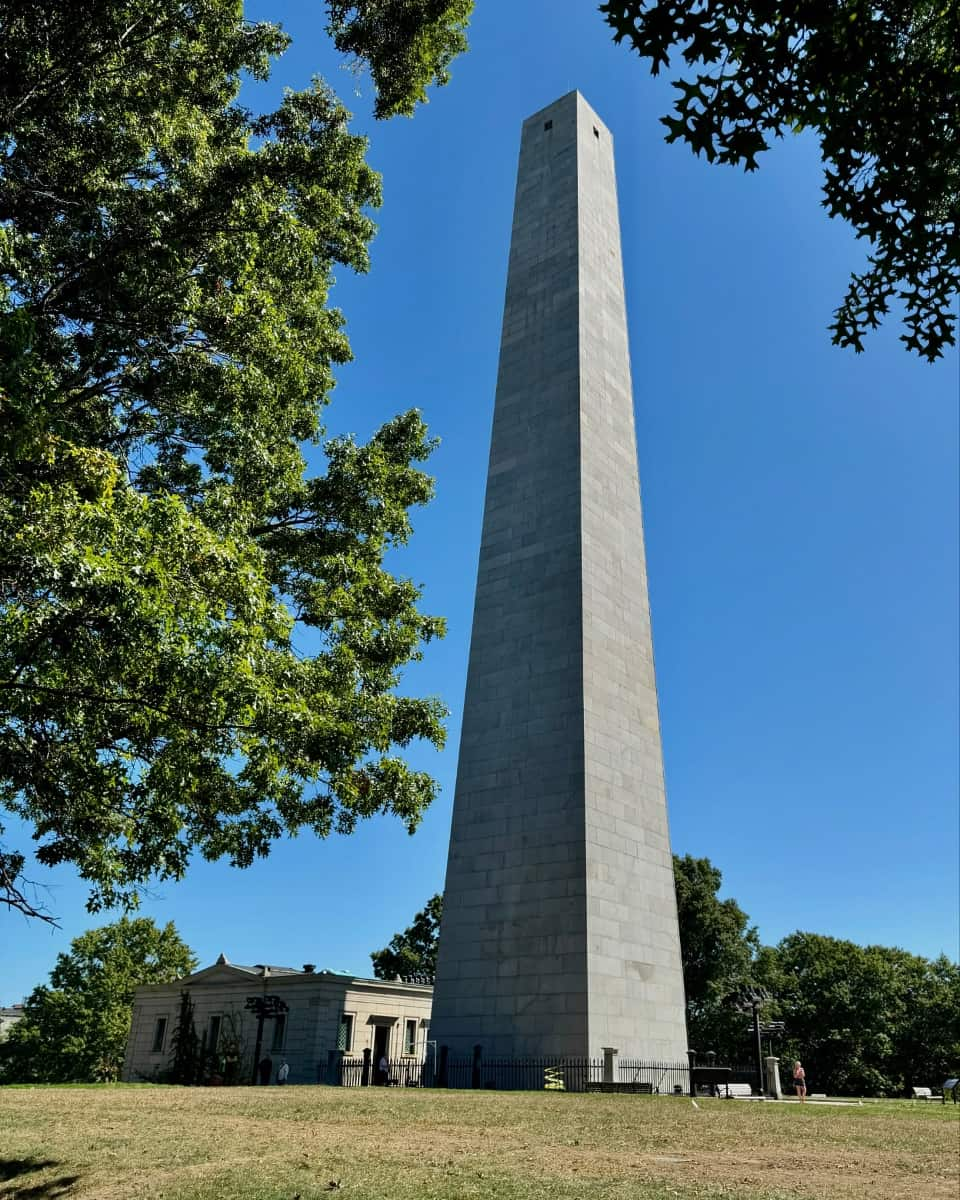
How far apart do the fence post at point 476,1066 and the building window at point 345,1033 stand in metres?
10.1

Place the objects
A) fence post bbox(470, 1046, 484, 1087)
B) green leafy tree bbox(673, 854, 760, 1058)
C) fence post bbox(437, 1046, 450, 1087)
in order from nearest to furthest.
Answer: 1. fence post bbox(470, 1046, 484, 1087)
2. fence post bbox(437, 1046, 450, 1087)
3. green leafy tree bbox(673, 854, 760, 1058)

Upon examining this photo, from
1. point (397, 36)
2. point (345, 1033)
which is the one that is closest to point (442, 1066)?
point (345, 1033)

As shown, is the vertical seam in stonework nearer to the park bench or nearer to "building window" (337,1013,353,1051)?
the park bench

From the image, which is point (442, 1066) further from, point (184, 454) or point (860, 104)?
point (860, 104)

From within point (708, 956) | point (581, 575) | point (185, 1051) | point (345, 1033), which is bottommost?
point (185, 1051)

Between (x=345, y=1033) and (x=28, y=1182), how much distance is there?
22.7 m

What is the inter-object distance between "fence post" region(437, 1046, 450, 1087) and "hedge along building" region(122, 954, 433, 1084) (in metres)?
5.35

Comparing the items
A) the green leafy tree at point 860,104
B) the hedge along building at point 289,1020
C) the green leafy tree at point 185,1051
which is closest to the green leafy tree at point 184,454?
the green leafy tree at point 860,104

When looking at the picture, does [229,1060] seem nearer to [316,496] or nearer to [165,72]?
[316,496]

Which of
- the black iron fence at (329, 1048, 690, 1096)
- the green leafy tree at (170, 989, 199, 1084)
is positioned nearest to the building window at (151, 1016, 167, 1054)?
the green leafy tree at (170, 989, 199, 1084)

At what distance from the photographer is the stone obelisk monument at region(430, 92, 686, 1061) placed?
69.8 ft

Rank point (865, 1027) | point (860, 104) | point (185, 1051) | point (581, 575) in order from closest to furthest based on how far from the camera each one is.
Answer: point (860, 104) → point (581, 575) → point (185, 1051) → point (865, 1027)

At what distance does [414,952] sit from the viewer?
2173 inches

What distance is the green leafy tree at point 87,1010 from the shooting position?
59.9 metres
